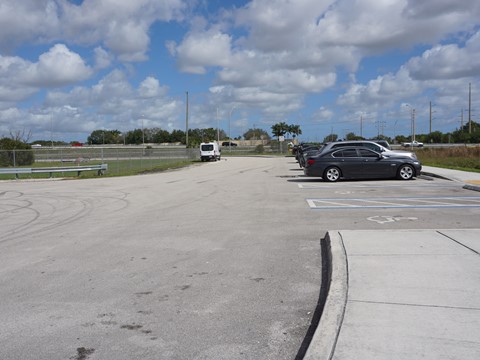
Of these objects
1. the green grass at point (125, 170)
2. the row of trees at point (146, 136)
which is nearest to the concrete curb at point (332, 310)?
the green grass at point (125, 170)

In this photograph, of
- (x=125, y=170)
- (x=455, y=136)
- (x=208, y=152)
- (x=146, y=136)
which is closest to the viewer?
(x=125, y=170)

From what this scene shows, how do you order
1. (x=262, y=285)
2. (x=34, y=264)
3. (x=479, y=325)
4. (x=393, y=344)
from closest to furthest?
(x=393, y=344), (x=479, y=325), (x=262, y=285), (x=34, y=264)

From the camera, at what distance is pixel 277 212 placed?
1243 cm

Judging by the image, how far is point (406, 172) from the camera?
66.9 ft

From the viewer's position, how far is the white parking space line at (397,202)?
12.9 m

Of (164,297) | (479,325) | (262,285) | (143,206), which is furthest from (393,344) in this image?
(143,206)

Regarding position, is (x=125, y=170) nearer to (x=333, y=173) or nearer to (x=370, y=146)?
(x=333, y=173)

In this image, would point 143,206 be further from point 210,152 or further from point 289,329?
point 210,152

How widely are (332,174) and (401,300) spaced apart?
15.7m

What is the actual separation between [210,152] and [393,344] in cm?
5297

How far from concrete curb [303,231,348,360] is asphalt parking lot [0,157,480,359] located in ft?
0.75

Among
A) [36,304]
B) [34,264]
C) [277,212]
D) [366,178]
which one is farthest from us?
[366,178]

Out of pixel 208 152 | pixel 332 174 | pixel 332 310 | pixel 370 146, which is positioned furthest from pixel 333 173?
pixel 208 152

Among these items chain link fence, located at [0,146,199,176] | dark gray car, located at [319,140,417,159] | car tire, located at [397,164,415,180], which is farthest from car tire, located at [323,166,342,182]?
chain link fence, located at [0,146,199,176]
